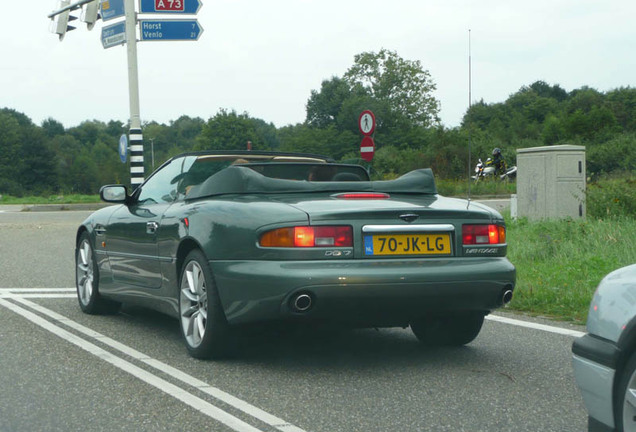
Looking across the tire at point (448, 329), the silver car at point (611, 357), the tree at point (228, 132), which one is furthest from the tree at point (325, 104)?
the silver car at point (611, 357)

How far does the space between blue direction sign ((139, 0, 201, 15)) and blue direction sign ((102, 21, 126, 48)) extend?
24.4 inches

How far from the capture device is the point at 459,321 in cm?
550

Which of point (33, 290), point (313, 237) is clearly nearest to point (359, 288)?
point (313, 237)

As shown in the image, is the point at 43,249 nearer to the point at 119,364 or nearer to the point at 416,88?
the point at 119,364

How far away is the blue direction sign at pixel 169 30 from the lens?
58.3ft

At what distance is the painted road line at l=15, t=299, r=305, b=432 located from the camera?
3748 millimetres

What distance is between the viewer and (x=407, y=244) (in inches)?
184

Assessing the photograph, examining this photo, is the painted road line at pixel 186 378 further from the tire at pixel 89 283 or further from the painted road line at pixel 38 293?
the painted road line at pixel 38 293

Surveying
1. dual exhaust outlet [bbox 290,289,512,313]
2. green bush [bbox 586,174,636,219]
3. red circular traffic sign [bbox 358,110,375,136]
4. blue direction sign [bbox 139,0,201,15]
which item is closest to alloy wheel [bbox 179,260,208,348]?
dual exhaust outlet [bbox 290,289,512,313]

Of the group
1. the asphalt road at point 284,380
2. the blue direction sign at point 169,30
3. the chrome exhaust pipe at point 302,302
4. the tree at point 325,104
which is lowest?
the asphalt road at point 284,380

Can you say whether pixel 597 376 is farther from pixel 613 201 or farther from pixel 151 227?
pixel 613 201

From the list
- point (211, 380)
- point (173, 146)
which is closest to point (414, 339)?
point (211, 380)

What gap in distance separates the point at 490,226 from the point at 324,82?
93429mm

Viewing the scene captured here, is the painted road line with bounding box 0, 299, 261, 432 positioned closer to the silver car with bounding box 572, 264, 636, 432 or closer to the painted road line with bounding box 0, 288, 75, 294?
the silver car with bounding box 572, 264, 636, 432
